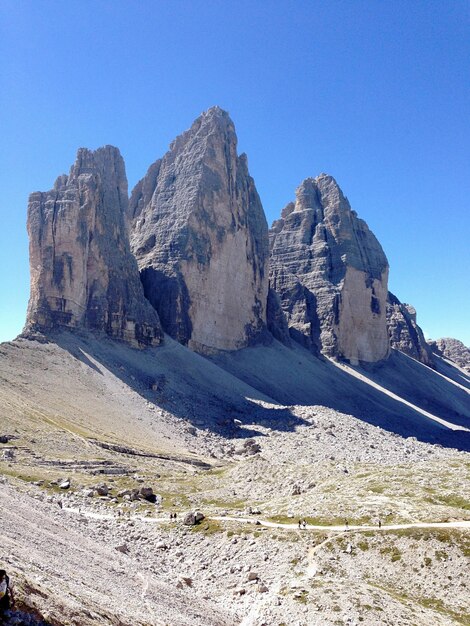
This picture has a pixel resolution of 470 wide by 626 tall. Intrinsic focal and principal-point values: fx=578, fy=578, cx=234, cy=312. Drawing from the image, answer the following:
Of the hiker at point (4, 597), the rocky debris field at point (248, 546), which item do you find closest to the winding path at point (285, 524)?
the rocky debris field at point (248, 546)

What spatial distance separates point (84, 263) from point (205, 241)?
42.8 m

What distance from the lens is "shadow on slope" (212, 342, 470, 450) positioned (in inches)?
5625

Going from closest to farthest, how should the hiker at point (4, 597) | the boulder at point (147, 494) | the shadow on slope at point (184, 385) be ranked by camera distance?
the hiker at point (4, 597) < the boulder at point (147, 494) < the shadow on slope at point (184, 385)

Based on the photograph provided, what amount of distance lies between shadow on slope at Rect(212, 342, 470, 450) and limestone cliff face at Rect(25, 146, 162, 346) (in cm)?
2920

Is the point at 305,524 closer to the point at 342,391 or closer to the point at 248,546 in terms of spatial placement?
the point at 248,546

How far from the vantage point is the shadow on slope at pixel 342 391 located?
142875mm

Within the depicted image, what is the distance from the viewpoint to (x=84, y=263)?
124750mm

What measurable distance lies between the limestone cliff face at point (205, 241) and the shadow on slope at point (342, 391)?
32.7 ft

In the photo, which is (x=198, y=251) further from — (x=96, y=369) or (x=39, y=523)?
(x=39, y=523)

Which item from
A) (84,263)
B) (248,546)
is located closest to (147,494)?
(248,546)

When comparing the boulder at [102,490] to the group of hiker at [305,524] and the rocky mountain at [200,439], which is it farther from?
the group of hiker at [305,524]

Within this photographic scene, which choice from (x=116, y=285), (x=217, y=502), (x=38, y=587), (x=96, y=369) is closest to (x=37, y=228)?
(x=116, y=285)

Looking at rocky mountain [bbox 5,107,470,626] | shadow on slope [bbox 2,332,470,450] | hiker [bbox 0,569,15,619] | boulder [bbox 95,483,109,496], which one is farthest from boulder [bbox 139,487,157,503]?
hiker [bbox 0,569,15,619]

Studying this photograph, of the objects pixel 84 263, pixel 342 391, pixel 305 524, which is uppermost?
pixel 84 263
